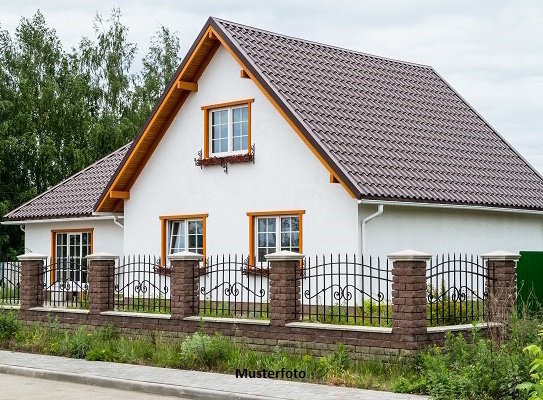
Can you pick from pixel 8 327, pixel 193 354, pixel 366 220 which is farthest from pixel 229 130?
pixel 193 354

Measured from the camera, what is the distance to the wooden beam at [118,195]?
23209 millimetres

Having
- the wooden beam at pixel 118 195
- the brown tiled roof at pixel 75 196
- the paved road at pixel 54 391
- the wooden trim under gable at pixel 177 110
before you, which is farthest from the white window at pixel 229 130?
the paved road at pixel 54 391

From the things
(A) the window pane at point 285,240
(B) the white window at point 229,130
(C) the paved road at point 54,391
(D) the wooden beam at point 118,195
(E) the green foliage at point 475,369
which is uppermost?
(B) the white window at point 229,130

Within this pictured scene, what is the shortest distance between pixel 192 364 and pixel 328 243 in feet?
16.8

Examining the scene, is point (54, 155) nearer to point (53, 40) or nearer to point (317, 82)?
point (53, 40)

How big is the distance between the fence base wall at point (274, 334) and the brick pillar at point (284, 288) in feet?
0.67

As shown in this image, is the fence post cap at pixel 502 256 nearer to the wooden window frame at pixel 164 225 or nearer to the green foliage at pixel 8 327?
the wooden window frame at pixel 164 225

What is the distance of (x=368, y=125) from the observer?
68.1 ft

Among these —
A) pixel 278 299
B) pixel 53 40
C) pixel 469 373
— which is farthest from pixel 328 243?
pixel 53 40

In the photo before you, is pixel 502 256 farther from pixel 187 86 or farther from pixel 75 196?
pixel 75 196

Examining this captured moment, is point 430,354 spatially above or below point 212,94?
below

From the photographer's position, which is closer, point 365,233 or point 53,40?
point 365,233

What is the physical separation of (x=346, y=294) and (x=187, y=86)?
8290 millimetres

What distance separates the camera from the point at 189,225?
2211 cm
